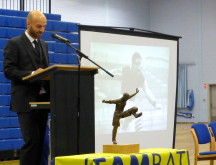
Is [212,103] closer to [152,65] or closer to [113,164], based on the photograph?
[152,65]

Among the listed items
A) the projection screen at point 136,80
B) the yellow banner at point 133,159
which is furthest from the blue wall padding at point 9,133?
the yellow banner at point 133,159

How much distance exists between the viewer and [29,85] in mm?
2945

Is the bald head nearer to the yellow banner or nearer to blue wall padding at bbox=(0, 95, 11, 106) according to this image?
the yellow banner

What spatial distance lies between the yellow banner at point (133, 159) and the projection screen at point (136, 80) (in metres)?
2.03

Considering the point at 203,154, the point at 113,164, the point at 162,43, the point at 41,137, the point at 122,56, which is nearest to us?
the point at 113,164

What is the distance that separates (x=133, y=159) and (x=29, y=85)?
3.85ft

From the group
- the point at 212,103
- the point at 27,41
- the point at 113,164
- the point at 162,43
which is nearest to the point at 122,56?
the point at 162,43

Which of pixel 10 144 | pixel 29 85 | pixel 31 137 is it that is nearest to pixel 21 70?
pixel 29 85

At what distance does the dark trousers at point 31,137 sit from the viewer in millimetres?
2854

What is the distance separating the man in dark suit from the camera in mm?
2865

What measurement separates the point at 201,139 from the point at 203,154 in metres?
0.25

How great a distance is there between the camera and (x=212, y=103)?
14.3 m

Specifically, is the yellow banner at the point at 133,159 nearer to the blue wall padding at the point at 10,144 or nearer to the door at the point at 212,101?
the blue wall padding at the point at 10,144

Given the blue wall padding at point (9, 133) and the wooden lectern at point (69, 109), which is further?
the blue wall padding at point (9, 133)
